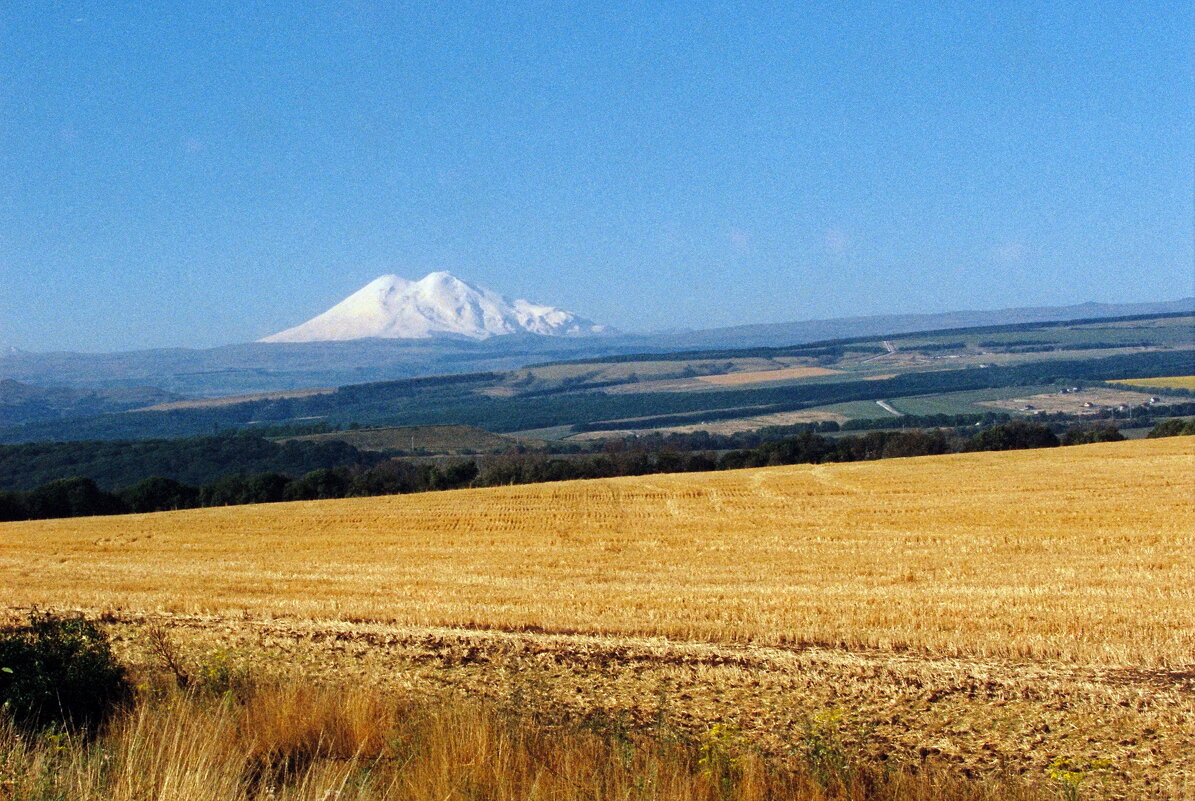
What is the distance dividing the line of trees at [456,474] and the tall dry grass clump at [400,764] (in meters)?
42.4

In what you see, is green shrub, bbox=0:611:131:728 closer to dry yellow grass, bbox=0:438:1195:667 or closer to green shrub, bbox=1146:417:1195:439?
dry yellow grass, bbox=0:438:1195:667

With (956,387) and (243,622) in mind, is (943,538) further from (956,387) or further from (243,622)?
(956,387)

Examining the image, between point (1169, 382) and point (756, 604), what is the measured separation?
121816 mm

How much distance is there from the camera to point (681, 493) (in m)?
37.5

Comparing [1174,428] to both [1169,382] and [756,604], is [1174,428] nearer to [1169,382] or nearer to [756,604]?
[756,604]

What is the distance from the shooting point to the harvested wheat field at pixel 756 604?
31.9 ft

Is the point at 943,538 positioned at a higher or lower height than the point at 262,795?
lower

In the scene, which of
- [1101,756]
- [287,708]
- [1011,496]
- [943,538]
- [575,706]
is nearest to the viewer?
[1101,756]

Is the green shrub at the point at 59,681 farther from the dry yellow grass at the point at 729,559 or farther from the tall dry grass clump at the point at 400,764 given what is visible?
the dry yellow grass at the point at 729,559

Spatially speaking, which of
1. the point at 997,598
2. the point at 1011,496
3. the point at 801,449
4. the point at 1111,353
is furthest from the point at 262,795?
the point at 1111,353

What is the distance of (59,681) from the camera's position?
32.4 feet

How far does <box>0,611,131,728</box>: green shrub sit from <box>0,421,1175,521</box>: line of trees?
40.4 meters

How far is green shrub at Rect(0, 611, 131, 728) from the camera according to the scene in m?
9.49

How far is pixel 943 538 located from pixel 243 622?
53.1ft
